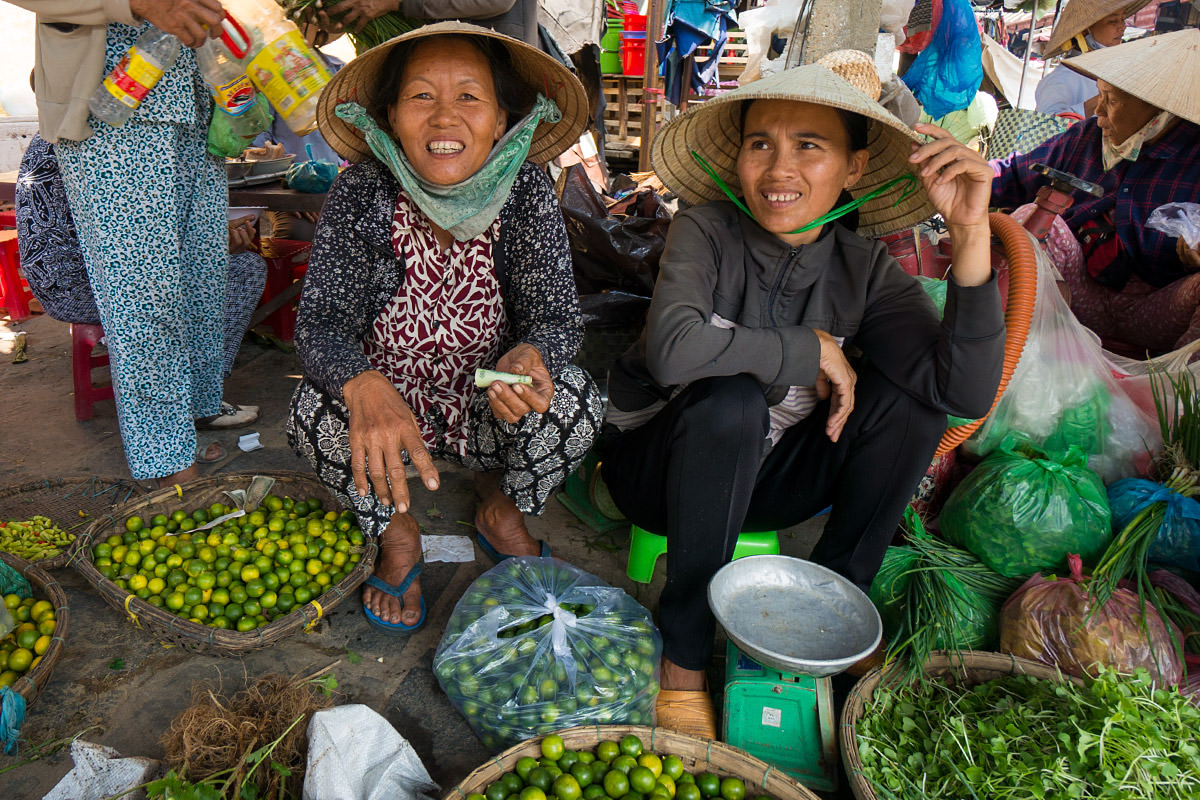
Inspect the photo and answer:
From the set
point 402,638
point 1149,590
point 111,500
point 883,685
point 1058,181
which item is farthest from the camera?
point 111,500

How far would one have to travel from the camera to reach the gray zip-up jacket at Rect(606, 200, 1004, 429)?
5.40 ft

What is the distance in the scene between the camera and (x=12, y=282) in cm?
427

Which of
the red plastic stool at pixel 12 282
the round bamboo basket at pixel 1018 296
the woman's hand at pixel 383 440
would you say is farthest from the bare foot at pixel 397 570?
the red plastic stool at pixel 12 282

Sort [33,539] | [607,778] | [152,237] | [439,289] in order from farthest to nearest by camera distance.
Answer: [152,237] < [33,539] < [439,289] < [607,778]

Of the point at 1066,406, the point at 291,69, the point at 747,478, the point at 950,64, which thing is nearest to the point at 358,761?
the point at 747,478

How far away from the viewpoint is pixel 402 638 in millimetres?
2020

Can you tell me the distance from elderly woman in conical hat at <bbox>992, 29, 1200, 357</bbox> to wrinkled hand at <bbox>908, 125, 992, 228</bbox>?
4.61 feet

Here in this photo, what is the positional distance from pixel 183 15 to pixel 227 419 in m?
1.68

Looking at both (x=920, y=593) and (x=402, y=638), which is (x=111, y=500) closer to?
(x=402, y=638)

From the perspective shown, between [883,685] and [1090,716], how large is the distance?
1.36ft

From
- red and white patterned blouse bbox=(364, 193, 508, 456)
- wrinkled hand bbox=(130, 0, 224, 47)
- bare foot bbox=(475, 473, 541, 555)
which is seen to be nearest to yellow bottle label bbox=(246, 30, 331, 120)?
wrinkled hand bbox=(130, 0, 224, 47)

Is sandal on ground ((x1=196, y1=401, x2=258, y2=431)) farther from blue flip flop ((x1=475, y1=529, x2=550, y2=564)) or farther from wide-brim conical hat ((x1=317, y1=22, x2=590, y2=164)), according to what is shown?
wide-brim conical hat ((x1=317, y1=22, x2=590, y2=164))

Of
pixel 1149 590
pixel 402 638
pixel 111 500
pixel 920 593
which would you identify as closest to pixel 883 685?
pixel 920 593

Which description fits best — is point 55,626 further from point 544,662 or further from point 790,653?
point 790,653
